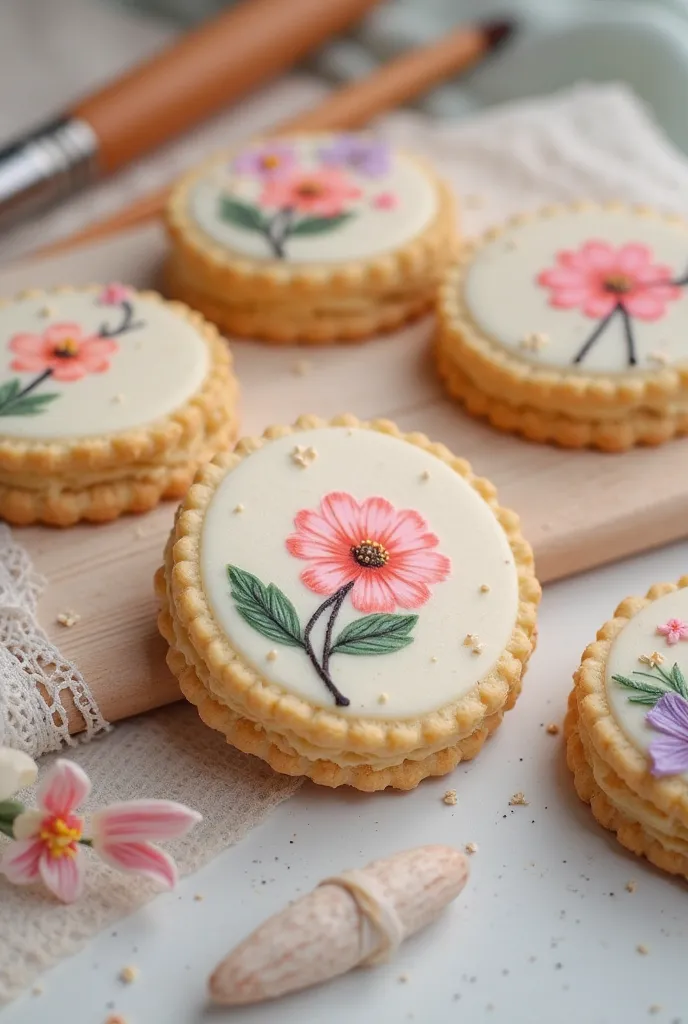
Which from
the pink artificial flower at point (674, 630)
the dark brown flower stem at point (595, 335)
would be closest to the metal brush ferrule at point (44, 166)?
the dark brown flower stem at point (595, 335)

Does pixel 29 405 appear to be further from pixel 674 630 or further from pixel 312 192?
pixel 674 630

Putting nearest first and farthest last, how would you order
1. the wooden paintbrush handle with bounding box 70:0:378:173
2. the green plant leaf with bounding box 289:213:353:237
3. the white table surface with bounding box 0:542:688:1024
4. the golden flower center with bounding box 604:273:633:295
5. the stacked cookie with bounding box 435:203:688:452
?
the white table surface with bounding box 0:542:688:1024, the stacked cookie with bounding box 435:203:688:452, the golden flower center with bounding box 604:273:633:295, the green plant leaf with bounding box 289:213:353:237, the wooden paintbrush handle with bounding box 70:0:378:173

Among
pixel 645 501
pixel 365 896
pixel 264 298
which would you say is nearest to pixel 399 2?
pixel 264 298

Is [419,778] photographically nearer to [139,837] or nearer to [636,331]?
[139,837]

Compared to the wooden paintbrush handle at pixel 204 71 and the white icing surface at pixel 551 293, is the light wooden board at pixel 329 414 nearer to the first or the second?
the white icing surface at pixel 551 293

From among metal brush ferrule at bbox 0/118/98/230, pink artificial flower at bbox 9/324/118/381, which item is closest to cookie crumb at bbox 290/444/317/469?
pink artificial flower at bbox 9/324/118/381

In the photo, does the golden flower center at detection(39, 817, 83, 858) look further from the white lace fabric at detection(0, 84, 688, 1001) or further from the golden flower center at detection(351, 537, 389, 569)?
the golden flower center at detection(351, 537, 389, 569)

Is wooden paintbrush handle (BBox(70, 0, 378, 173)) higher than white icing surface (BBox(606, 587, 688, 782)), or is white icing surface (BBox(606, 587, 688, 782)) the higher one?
wooden paintbrush handle (BBox(70, 0, 378, 173))
